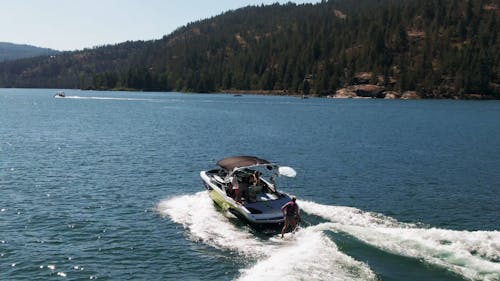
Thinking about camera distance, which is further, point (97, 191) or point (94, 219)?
point (97, 191)

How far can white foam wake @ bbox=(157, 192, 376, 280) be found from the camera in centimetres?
2252

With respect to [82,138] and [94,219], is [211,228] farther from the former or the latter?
[82,138]

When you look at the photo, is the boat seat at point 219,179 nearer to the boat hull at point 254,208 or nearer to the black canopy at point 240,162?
the boat hull at point 254,208

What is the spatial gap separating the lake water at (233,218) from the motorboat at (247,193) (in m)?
0.94

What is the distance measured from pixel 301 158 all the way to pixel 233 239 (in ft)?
103

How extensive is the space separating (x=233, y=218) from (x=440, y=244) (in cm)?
1304

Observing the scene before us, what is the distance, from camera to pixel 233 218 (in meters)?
32.8

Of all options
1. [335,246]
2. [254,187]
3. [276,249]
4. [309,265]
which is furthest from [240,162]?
[309,265]

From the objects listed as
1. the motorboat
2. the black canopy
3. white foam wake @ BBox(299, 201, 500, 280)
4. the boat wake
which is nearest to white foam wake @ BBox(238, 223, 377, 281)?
the boat wake

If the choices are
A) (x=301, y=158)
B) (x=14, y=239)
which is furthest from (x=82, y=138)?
(x=14, y=239)

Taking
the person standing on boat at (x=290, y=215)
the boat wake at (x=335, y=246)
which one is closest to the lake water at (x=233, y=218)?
the boat wake at (x=335, y=246)

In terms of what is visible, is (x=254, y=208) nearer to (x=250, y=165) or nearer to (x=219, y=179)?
(x=250, y=165)

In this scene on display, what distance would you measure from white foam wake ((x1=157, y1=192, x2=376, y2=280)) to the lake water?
91 millimetres

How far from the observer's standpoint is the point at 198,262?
24.9 m
